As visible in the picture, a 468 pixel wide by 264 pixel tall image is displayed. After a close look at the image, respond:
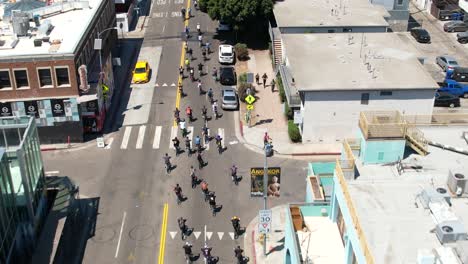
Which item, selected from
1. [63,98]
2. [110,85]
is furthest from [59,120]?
[110,85]

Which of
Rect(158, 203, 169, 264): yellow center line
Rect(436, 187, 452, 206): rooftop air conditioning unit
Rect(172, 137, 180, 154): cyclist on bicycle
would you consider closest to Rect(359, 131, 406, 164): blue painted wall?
Rect(436, 187, 452, 206): rooftop air conditioning unit

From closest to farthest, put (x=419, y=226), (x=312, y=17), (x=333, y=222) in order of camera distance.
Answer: (x=419, y=226) → (x=333, y=222) → (x=312, y=17)

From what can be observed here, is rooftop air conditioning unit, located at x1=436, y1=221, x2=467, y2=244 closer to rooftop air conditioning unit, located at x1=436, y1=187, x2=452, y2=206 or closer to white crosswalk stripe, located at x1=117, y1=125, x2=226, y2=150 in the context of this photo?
rooftop air conditioning unit, located at x1=436, y1=187, x2=452, y2=206

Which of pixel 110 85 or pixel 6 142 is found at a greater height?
pixel 6 142

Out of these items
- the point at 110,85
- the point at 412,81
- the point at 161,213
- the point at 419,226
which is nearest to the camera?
the point at 419,226

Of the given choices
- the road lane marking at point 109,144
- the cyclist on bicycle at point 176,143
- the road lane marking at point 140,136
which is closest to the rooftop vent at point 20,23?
the road lane marking at point 109,144

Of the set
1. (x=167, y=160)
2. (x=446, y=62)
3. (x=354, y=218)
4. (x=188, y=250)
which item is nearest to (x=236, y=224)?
(x=188, y=250)

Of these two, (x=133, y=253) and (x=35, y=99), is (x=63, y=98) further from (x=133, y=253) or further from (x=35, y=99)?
(x=133, y=253)
